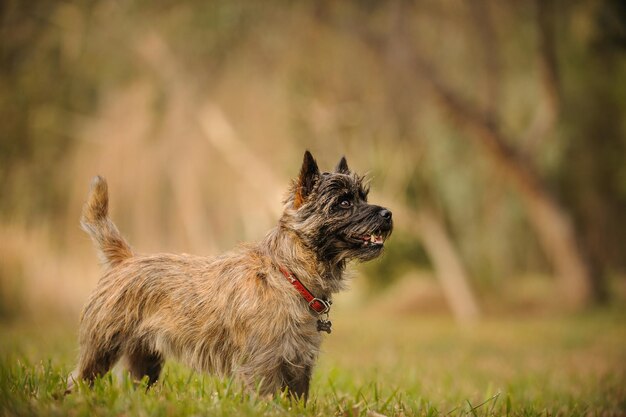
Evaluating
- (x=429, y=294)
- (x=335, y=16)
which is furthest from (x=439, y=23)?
(x=429, y=294)

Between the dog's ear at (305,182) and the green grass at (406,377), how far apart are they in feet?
4.36

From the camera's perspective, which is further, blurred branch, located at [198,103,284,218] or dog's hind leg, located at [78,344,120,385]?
blurred branch, located at [198,103,284,218]

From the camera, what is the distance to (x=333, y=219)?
4770 millimetres

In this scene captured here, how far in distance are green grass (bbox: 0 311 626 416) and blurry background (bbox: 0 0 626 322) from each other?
2551 millimetres

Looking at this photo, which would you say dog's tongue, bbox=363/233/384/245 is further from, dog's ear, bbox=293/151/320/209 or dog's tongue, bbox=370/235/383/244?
dog's ear, bbox=293/151/320/209

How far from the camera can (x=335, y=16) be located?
50.9 feet

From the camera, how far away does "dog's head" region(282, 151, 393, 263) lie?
475cm

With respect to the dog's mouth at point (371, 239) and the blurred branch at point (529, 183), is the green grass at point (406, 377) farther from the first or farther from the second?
the blurred branch at point (529, 183)

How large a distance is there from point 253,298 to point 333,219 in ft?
2.55

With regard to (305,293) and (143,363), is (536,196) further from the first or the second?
(143,363)

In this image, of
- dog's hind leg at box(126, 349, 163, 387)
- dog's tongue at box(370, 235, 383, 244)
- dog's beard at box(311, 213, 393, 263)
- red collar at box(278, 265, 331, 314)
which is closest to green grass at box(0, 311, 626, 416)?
dog's hind leg at box(126, 349, 163, 387)

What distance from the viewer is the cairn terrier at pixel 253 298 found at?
4.52 m

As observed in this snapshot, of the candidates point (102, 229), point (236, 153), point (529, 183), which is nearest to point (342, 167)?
point (102, 229)

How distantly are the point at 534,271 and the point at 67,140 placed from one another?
58.4ft
